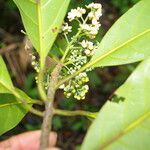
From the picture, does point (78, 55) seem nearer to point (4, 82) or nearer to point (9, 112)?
point (4, 82)

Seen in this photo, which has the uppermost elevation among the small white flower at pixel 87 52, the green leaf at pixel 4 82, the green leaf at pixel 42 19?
the green leaf at pixel 42 19

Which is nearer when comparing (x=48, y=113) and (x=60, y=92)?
(x=48, y=113)

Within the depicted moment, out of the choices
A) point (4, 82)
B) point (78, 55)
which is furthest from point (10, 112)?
point (78, 55)

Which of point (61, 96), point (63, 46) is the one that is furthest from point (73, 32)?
point (61, 96)

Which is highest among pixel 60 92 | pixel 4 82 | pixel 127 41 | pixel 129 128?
pixel 127 41

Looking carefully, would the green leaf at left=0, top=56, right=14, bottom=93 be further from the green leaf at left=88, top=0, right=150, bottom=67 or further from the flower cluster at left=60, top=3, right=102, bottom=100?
the green leaf at left=88, top=0, right=150, bottom=67

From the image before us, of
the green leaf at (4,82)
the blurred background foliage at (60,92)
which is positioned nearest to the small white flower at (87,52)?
the green leaf at (4,82)

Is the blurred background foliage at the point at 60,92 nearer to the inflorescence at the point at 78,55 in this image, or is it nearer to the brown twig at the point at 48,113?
the inflorescence at the point at 78,55
